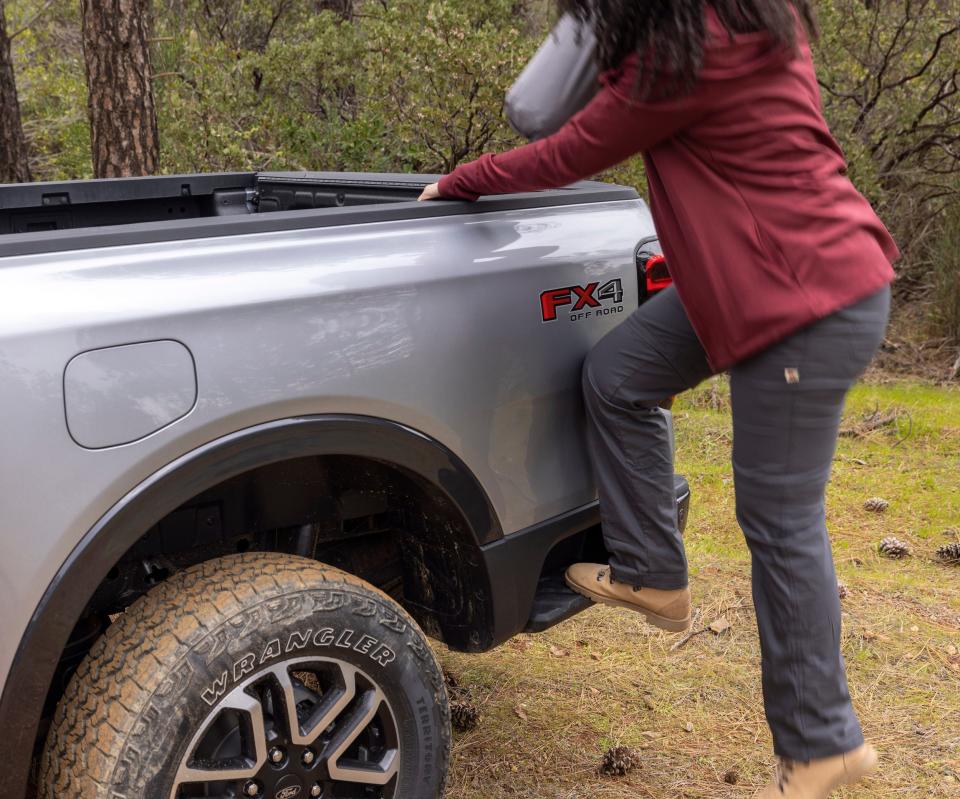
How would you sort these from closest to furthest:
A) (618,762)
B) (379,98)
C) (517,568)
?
(517,568) → (618,762) → (379,98)

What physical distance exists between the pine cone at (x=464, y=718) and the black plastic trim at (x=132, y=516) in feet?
3.94

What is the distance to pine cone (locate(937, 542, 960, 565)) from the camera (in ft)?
14.1

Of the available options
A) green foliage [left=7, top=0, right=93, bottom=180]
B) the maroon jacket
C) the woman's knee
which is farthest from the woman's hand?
green foliage [left=7, top=0, right=93, bottom=180]

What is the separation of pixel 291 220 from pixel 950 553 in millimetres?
3391

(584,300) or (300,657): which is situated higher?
(584,300)

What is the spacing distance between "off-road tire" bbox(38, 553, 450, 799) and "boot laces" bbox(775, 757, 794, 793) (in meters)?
0.79

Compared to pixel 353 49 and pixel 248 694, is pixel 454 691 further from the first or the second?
pixel 353 49

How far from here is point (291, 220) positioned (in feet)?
6.68

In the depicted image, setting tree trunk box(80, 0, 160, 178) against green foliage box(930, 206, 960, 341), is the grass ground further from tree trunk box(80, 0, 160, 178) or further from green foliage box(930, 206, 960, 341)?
green foliage box(930, 206, 960, 341)

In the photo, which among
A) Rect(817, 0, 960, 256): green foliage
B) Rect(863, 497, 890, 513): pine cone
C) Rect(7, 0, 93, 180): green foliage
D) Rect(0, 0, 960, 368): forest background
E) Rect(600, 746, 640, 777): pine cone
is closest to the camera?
Rect(600, 746, 640, 777): pine cone

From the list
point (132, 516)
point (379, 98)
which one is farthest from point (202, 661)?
point (379, 98)

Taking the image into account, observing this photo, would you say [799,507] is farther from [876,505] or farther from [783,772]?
[876,505]

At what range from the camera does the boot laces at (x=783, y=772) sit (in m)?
2.27

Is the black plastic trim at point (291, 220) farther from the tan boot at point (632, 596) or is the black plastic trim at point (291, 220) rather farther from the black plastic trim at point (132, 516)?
the tan boot at point (632, 596)
